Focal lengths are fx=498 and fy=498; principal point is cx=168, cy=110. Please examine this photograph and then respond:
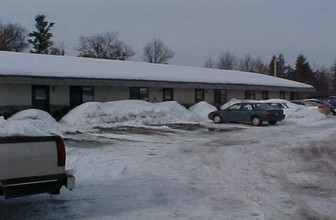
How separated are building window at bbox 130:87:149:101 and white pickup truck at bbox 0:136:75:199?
27.4 metres

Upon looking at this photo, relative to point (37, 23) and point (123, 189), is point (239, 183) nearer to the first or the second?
point (123, 189)

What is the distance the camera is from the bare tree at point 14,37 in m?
83.6

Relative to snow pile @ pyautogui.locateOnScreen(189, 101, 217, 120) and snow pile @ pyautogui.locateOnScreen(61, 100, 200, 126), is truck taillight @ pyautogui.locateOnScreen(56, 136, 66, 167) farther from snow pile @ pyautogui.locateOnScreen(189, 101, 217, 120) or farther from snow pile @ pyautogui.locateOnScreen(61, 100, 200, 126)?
snow pile @ pyautogui.locateOnScreen(189, 101, 217, 120)

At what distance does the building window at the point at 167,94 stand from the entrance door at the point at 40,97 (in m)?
9.95

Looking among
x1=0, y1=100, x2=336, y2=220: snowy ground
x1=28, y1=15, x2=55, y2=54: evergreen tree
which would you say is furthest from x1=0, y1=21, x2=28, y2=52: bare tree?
x1=0, y1=100, x2=336, y2=220: snowy ground

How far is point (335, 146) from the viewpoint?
17.3 metres

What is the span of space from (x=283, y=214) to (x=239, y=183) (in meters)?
2.70

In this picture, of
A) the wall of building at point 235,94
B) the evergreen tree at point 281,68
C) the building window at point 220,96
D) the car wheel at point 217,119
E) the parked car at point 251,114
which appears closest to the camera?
the parked car at point 251,114

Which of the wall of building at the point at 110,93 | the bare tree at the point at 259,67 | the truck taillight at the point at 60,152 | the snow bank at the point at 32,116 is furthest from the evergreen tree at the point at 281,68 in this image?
the truck taillight at the point at 60,152

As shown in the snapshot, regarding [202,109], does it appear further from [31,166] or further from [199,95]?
[31,166]

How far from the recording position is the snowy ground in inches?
306

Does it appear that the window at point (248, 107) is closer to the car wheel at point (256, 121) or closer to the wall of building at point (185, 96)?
the car wheel at point (256, 121)

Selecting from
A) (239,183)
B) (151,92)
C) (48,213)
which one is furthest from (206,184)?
(151,92)

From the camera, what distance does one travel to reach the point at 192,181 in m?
10.5
